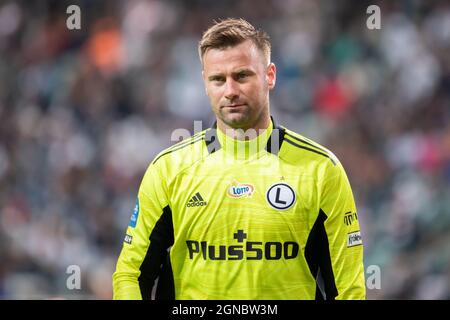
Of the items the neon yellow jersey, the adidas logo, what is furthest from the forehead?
the adidas logo

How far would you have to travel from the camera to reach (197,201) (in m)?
4.61

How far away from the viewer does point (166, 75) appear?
11.0 meters

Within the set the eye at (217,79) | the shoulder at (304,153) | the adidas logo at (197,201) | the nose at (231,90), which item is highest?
the eye at (217,79)

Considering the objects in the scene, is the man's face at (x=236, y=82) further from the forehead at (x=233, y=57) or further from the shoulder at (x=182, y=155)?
the shoulder at (x=182, y=155)

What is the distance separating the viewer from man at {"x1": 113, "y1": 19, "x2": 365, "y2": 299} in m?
4.50

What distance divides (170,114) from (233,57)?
6.20 m

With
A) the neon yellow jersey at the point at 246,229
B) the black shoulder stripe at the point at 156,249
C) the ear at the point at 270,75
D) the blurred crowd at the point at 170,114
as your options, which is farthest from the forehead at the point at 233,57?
the blurred crowd at the point at 170,114

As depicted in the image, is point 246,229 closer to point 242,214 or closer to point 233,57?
point 242,214

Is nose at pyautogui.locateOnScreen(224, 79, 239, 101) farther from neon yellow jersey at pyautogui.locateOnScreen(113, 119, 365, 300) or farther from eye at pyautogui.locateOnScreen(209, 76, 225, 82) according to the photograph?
neon yellow jersey at pyautogui.locateOnScreen(113, 119, 365, 300)

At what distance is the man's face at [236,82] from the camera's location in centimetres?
452

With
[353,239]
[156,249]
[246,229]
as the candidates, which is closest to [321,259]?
[353,239]
